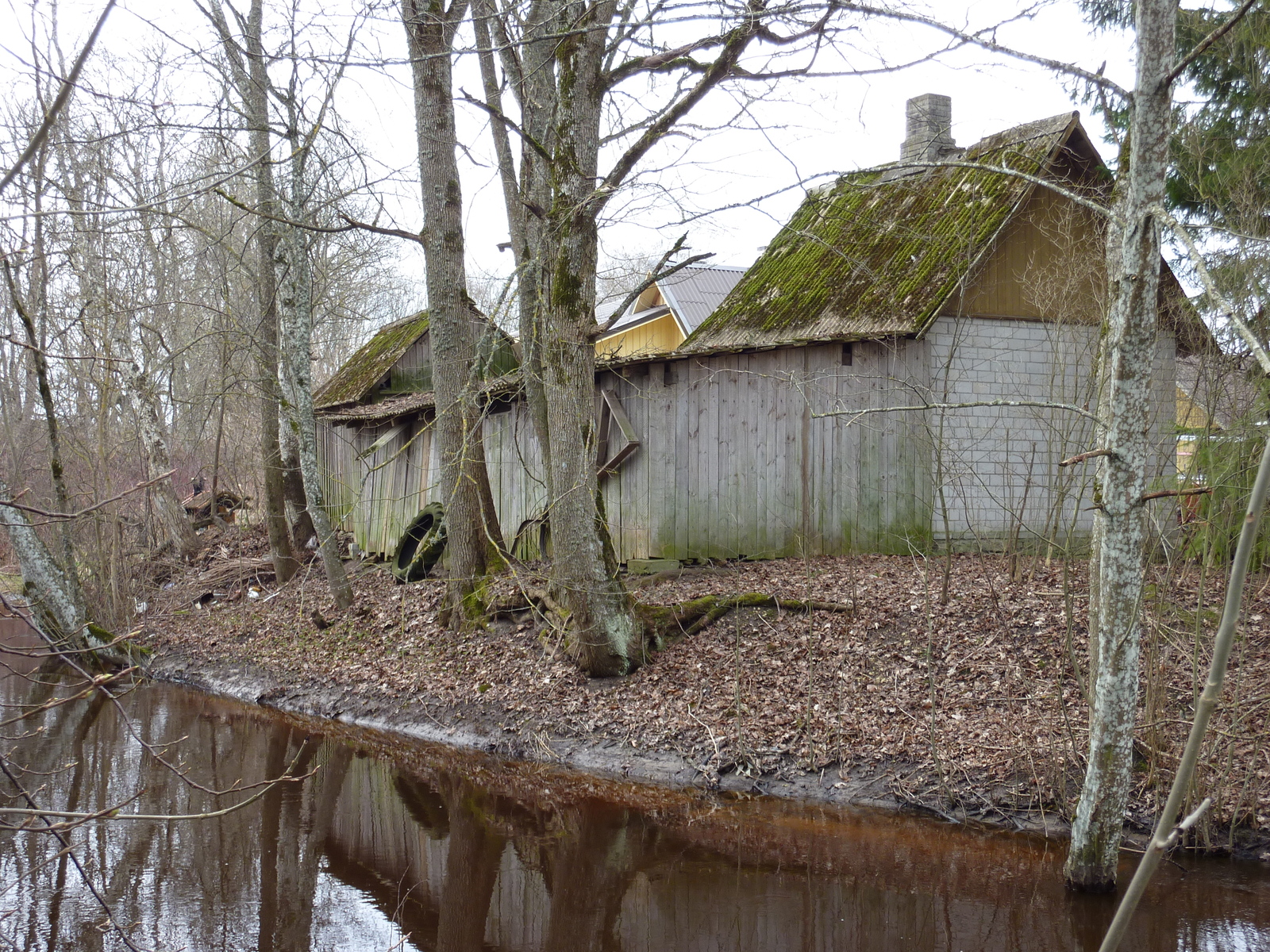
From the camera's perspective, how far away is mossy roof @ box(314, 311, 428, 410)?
19172mm

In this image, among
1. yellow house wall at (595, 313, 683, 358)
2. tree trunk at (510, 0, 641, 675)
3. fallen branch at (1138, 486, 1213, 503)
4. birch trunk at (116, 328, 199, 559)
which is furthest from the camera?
yellow house wall at (595, 313, 683, 358)

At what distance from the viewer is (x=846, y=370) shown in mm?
11727

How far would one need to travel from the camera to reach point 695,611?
9992 mm

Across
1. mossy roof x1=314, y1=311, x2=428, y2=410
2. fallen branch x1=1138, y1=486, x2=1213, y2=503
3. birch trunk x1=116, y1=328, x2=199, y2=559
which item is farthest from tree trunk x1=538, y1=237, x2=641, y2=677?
birch trunk x1=116, y1=328, x2=199, y2=559

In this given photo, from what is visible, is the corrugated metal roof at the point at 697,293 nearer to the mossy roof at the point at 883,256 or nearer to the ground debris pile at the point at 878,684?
the mossy roof at the point at 883,256

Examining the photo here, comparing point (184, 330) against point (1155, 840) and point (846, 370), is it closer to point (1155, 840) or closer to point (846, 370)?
point (846, 370)

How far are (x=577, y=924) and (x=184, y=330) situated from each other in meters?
24.8

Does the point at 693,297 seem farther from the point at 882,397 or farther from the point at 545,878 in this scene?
the point at 545,878

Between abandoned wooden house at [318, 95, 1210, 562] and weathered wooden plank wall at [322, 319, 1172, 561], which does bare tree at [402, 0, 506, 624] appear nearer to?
abandoned wooden house at [318, 95, 1210, 562]

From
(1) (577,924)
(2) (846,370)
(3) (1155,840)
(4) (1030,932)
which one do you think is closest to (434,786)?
(1) (577,924)

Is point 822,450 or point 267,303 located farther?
point 267,303

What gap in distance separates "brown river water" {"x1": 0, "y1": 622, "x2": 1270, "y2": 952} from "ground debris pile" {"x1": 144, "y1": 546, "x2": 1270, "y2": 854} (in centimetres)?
45

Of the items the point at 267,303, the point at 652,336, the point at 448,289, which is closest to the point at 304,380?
the point at 267,303

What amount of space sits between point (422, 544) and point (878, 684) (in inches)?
269
